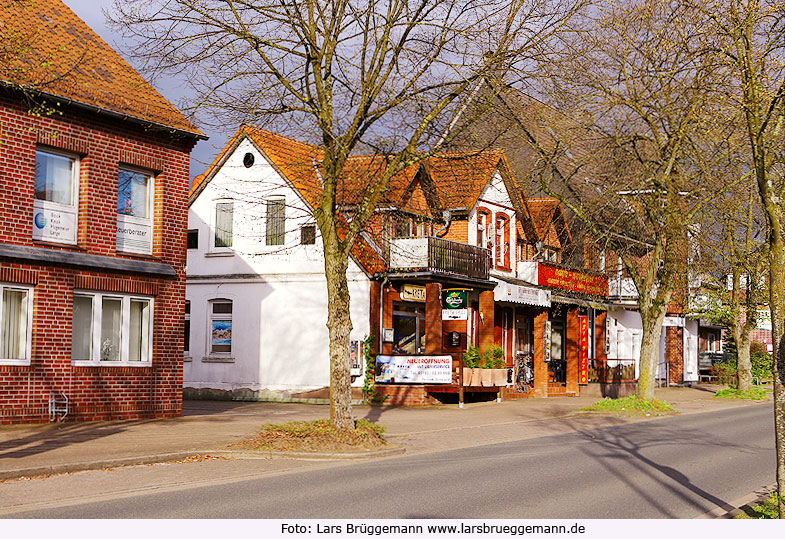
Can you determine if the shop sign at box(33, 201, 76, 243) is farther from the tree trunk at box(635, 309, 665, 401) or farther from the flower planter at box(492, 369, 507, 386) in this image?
the tree trunk at box(635, 309, 665, 401)

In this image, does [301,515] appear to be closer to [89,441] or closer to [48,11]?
[89,441]

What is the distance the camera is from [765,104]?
1038 centimetres

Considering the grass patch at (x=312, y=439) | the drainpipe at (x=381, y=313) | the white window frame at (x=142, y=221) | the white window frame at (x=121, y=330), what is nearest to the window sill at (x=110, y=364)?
the white window frame at (x=121, y=330)

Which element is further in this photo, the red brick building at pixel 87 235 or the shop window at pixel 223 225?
the shop window at pixel 223 225

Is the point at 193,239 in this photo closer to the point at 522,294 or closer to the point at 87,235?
the point at 522,294

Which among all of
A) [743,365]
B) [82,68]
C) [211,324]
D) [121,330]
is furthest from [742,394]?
[82,68]

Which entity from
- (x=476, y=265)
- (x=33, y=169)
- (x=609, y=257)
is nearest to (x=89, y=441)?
(x=33, y=169)

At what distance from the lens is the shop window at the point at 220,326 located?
32.1 meters

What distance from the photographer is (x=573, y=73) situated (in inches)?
696

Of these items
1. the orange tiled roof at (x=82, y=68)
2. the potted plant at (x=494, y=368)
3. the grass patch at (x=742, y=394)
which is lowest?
the grass patch at (x=742, y=394)

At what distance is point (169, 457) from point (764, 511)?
343 inches

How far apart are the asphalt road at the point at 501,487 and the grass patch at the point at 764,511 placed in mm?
512

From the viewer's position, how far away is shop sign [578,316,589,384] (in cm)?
3844

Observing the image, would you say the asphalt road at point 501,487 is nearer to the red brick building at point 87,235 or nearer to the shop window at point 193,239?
the red brick building at point 87,235
